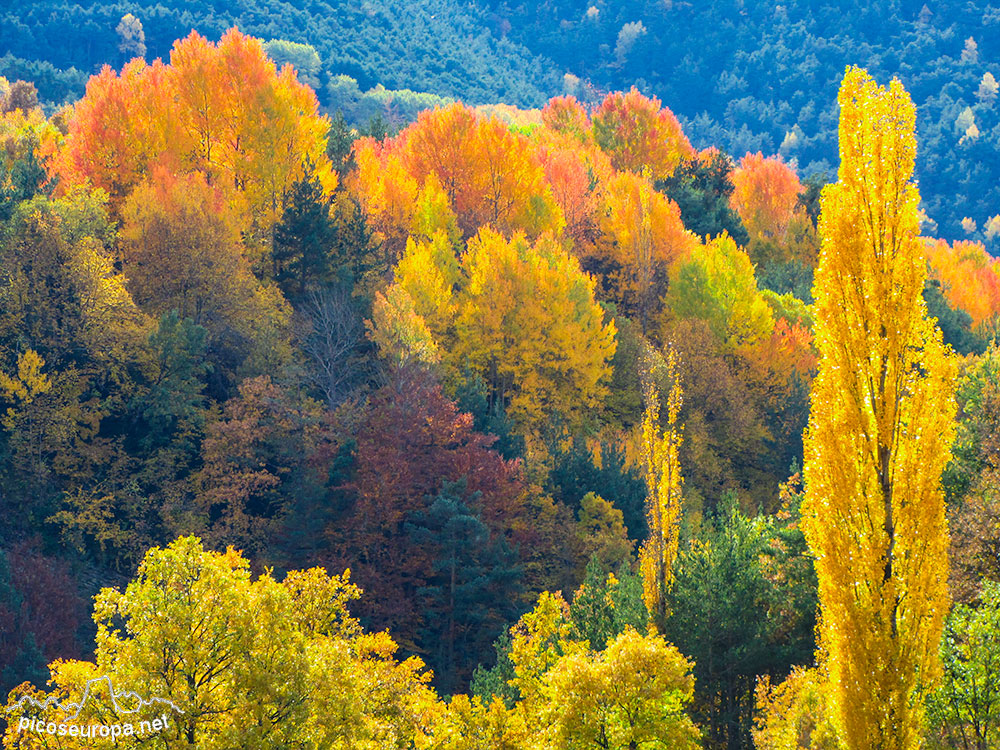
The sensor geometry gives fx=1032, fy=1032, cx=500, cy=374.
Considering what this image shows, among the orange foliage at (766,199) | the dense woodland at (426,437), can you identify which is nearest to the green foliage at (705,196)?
the dense woodland at (426,437)

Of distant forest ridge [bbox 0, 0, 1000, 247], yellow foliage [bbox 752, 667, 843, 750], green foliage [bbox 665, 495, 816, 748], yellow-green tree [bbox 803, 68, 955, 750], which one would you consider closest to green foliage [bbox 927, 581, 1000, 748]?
yellow foliage [bbox 752, 667, 843, 750]

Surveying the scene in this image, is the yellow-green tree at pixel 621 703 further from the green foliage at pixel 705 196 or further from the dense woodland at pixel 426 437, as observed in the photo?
the green foliage at pixel 705 196

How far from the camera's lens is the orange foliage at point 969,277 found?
84750mm

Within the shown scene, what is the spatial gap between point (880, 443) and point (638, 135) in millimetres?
74492

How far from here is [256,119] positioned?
5200 cm

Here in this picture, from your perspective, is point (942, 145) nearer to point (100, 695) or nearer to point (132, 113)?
point (132, 113)

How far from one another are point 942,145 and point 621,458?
106660mm

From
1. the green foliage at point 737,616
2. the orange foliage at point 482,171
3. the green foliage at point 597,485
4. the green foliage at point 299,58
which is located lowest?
the green foliage at point 737,616

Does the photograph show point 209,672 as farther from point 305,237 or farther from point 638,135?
point 638,135

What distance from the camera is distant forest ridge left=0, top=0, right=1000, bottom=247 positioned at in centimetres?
11450

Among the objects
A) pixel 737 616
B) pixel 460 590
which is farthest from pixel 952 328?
pixel 737 616

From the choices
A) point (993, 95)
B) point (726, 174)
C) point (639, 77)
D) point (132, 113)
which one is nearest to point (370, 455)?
point (132, 113)
